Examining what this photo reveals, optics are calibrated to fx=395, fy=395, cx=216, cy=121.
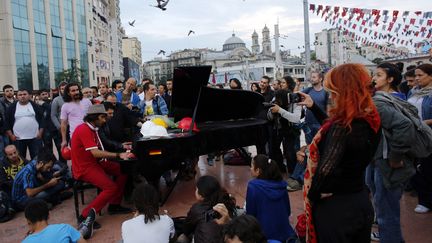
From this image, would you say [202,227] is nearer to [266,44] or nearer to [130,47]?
[130,47]

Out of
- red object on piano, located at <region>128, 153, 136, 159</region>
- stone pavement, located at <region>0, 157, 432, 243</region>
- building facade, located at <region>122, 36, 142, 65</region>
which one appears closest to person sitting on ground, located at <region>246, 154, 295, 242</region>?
stone pavement, located at <region>0, 157, 432, 243</region>

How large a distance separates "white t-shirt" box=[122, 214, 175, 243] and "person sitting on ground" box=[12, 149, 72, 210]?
280cm

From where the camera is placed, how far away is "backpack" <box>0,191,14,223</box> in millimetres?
5430

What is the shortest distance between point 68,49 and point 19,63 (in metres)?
10.3

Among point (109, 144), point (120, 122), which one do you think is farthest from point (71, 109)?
point (109, 144)

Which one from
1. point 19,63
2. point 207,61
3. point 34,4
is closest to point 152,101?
point 19,63

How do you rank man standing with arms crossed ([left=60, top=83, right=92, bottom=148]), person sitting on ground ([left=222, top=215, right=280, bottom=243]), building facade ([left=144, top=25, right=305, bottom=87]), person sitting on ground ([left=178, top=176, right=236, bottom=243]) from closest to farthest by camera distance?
person sitting on ground ([left=222, top=215, right=280, bottom=243]), person sitting on ground ([left=178, top=176, right=236, bottom=243]), man standing with arms crossed ([left=60, top=83, right=92, bottom=148]), building facade ([left=144, top=25, right=305, bottom=87])

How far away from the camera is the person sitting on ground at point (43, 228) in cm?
306

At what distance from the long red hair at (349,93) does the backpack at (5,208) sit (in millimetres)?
4914

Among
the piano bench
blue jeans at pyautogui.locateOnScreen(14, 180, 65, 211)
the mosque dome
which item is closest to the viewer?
the piano bench

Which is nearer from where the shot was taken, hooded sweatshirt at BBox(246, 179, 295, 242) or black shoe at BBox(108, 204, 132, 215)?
hooded sweatshirt at BBox(246, 179, 295, 242)

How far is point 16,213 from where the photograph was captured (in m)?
5.70

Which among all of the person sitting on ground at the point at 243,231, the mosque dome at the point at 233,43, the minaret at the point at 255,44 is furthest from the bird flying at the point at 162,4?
the mosque dome at the point at 233,43

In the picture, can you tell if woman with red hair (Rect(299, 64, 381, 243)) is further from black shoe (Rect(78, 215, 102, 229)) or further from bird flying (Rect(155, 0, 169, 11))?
bird flying (Rect(155, 0, 169, 11))
